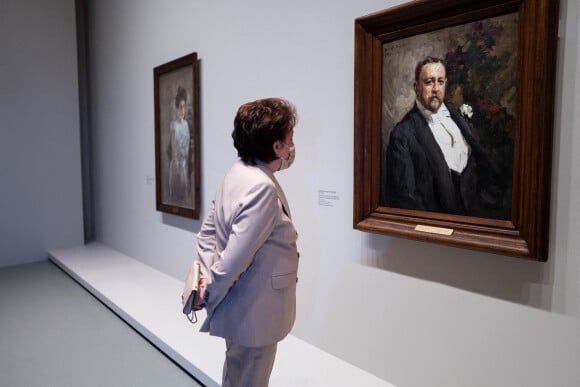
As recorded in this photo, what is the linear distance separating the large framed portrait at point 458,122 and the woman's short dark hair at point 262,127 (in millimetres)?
863

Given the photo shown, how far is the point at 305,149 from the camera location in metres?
3.46

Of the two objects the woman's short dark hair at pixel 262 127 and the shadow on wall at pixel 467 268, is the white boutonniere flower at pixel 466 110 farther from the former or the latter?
the woman's short dark hair at pixel 262 127

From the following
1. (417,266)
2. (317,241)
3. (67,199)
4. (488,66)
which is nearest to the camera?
(488,66)

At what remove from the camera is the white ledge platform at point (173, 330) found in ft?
10.0

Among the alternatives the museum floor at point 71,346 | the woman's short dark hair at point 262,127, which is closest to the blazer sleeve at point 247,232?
the woman's short dark hair at point 262,127

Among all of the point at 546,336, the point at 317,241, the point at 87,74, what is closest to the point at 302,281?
the point at 317,241

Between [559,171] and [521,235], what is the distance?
36cm

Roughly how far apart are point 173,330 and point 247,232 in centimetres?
239

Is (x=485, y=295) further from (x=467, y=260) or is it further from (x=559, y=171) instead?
(x=559, y=171)

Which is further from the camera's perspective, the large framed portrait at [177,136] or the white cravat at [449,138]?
the large framed portrait at [177,136]

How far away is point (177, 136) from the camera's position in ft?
16.8

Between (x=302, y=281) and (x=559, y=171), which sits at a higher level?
(x=559, y=171)

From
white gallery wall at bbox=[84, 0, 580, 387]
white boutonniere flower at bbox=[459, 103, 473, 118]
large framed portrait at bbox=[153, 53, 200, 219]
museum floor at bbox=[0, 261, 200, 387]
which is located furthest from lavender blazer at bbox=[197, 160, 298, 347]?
large framed portrait at bbox=[153, 53, 200, 219]

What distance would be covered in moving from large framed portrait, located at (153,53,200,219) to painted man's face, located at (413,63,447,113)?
2787 mm
